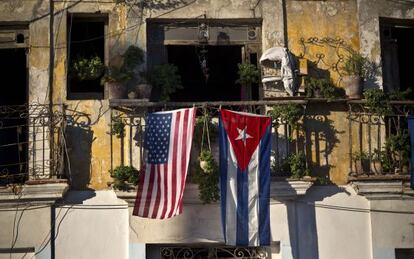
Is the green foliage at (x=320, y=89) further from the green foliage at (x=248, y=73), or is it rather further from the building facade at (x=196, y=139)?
the green foliage at (x=248, y=73)

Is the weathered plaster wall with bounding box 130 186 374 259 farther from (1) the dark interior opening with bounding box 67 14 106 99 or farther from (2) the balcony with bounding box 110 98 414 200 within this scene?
(1) the dark interior opening with bounding box 67 14 106 99

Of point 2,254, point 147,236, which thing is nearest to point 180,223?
point 147,236

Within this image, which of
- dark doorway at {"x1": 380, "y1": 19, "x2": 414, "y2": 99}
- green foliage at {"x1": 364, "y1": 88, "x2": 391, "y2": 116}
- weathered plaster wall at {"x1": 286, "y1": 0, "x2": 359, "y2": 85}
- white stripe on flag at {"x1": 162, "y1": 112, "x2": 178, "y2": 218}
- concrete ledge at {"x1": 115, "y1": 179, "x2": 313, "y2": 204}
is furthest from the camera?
dark doorway at {"x1": 380, "y1": 19, "x2": 414, "y2": 99}

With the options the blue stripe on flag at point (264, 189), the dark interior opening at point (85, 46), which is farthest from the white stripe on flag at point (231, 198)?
the dark interior opening at point (85, 46)

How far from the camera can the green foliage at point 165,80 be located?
1327 centimetres

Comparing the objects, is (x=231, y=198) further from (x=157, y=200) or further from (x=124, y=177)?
(x=124, y=177)

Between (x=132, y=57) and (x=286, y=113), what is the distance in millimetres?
2843

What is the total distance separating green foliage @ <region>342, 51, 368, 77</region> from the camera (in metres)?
13.5

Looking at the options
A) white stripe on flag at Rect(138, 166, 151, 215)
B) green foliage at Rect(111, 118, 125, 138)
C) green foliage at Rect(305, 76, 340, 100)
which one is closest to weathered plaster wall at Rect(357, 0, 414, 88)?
green foliage at Rect(305, 76, 340, 100)

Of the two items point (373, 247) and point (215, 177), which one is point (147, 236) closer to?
point (215, 177)

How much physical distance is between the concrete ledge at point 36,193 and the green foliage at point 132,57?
7.66ft

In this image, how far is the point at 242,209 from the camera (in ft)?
40.3

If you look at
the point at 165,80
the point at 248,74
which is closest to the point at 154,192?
the point at 165,80

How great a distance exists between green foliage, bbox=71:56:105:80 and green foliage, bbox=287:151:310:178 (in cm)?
363
